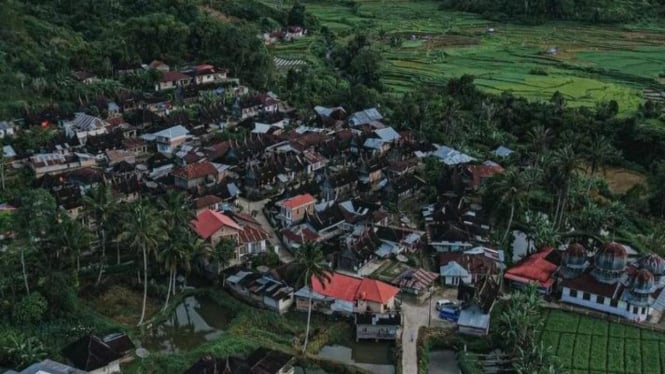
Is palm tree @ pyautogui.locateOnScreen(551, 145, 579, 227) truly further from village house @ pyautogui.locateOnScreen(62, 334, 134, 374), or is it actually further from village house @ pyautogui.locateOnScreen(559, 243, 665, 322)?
village house @ pyautogui.locateOnScreen(62, 334, 134, 374)

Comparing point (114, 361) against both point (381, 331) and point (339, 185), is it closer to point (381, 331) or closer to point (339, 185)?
point (381, 331)

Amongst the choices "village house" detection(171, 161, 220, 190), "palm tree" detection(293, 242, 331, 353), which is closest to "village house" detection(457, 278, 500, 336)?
"palm tree" detection(293, 242, 331, 353)

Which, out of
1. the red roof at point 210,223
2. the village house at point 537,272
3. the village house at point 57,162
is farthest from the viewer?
the village house at point 57,162

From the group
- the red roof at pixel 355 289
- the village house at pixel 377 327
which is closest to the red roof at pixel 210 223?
the red roof at pixel 355 289

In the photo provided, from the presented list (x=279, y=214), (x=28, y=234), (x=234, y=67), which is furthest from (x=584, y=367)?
(x=234, y=67)

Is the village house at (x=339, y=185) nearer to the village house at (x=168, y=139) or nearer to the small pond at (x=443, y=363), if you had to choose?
the village house at (x=168, y=139)

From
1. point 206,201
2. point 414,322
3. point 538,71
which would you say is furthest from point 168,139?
point 538,71

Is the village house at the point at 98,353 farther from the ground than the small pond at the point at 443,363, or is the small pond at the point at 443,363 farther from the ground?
the village house at the point at 98,353
